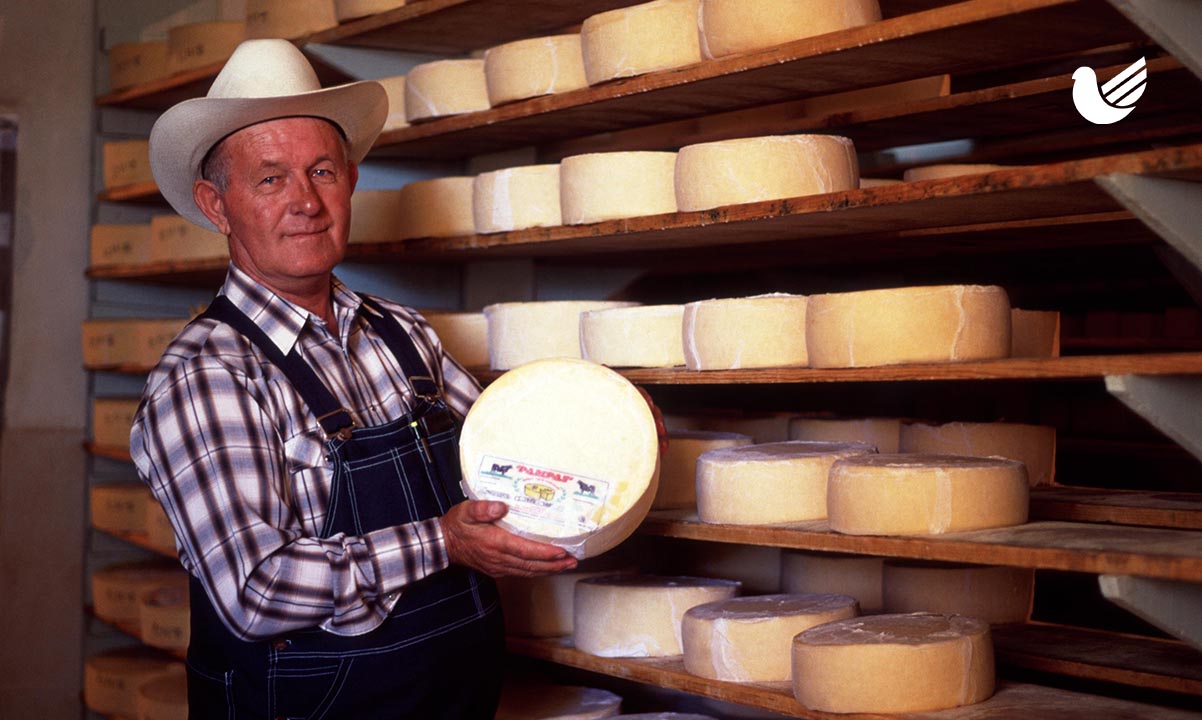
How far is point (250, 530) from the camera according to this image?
7.08 ft

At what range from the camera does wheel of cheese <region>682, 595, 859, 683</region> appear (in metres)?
2.48

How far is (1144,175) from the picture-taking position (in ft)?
6.24

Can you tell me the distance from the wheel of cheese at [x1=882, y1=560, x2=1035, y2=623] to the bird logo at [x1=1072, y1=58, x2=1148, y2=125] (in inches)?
37.0

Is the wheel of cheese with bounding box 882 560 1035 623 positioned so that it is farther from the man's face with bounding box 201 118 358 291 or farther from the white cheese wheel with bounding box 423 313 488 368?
the man's face with bounding box 201 118 358 291

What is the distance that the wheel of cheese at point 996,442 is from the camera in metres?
2.72

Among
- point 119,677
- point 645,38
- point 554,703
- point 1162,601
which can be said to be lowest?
point 119,677

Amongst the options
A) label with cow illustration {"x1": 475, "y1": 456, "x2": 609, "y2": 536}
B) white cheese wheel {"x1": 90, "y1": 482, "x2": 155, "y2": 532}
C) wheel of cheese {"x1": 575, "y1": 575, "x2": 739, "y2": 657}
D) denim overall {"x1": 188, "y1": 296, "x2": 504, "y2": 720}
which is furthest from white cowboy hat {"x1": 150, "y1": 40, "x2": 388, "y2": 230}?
white cheese wheel {"x1": 90, "y1": 482, "x2": 155, "y2": 532}

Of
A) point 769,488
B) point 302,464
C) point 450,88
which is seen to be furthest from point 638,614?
point 450,88

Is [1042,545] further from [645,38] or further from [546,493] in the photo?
[645,38]

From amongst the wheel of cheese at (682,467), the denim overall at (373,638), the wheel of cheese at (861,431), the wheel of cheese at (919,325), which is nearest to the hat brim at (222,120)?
the denim overall at (373,638)

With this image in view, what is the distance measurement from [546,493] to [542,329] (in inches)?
33.0

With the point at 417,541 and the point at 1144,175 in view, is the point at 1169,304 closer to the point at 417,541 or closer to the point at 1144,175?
the point at 1144,175

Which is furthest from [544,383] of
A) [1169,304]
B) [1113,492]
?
[1169,304]

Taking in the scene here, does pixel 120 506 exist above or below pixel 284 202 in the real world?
below
